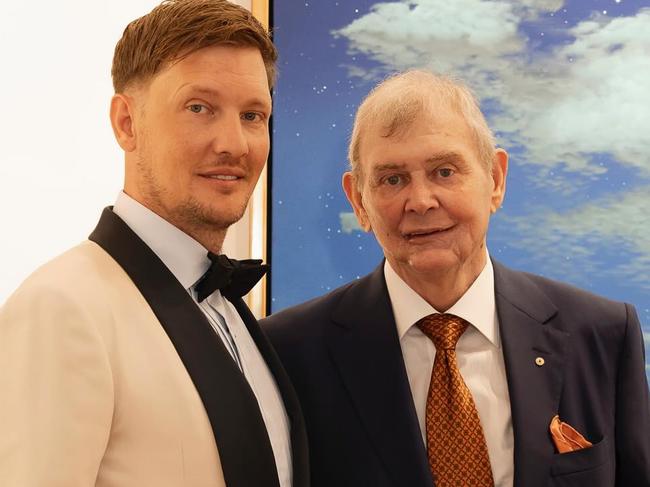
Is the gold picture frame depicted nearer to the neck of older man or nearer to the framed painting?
the framed painting

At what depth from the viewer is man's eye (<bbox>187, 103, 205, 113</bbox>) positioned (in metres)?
1.33

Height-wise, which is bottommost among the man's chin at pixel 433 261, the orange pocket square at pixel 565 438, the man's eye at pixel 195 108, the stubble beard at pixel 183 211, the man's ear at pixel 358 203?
the orange pocket square at pixel 565 438

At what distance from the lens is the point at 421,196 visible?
5.12ft

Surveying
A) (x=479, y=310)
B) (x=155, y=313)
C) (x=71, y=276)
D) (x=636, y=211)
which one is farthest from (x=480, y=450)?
(x=636, y=211)

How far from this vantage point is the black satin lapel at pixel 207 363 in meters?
1.17

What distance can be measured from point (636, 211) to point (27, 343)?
5.51ft

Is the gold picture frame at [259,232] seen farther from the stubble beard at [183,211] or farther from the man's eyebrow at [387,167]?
the stubble beard at [183,211]

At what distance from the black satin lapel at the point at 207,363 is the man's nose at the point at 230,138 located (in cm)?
21

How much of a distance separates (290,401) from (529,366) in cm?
47

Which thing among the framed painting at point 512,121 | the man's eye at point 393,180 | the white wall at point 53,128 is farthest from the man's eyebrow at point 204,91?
the framed painting at point 512,121

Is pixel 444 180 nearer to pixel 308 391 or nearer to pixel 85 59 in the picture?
pixel 308 391

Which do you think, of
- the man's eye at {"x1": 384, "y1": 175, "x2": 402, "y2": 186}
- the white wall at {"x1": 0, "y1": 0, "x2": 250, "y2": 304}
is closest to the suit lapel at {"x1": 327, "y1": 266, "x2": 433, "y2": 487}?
the man's eye at {"x1": 384, "y1": 175, "x2": 402, "y2": 186}

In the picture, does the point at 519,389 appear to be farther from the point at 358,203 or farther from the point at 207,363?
the point at 207,363

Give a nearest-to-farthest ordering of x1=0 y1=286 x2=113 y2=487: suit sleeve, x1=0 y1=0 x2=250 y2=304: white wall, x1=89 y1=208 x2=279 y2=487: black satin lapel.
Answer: x1=0 y1=286 x2=113 y2=487: suit sleeve < x1=89 y1=208 x2=279 y2=487: black satin lapel < x1=0 y1=0 x2=250 y2=304: white wall
